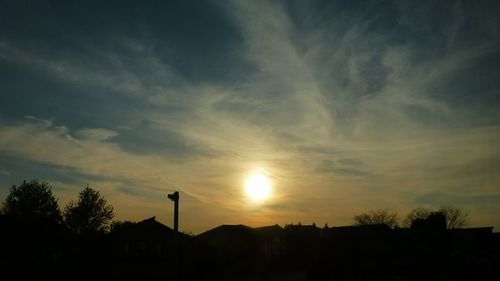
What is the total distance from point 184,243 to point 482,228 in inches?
2335

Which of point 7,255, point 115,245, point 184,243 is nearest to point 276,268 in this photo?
point 184,243

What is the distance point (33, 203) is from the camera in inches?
2862

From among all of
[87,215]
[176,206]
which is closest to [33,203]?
[87,215]

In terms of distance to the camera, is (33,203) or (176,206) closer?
(176,206)

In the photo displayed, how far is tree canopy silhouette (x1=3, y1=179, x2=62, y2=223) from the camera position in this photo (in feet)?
232

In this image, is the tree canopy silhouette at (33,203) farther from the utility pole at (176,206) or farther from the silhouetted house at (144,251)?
the utility pole at (176,206)

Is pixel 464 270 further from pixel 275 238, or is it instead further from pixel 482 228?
pixel 482 228

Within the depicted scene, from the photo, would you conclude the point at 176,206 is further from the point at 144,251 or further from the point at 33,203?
the point at 33,203

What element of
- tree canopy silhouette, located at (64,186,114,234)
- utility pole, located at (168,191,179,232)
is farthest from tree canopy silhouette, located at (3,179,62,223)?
utility pole, located at (168,191,179,232)

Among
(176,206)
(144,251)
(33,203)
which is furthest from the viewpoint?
(33,203)

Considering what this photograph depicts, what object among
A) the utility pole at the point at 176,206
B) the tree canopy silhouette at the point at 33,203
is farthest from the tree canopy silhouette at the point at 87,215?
the utility pole at the point at 176,206

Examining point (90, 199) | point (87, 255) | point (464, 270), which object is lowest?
point (464, 270)

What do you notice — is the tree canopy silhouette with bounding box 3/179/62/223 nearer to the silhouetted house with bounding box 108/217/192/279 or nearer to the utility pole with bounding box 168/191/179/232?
the silhouetted house with bounding box 108/217/192/279

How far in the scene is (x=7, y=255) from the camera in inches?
2272
